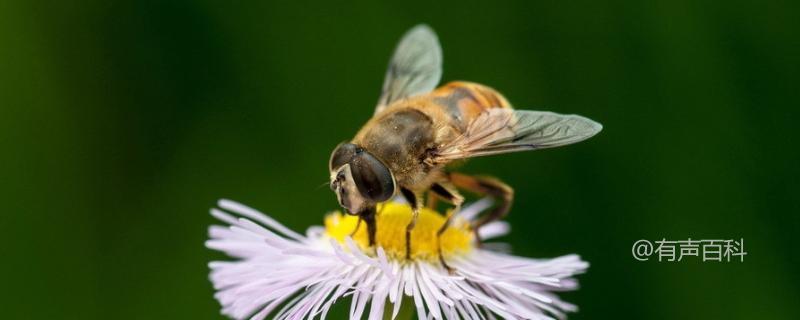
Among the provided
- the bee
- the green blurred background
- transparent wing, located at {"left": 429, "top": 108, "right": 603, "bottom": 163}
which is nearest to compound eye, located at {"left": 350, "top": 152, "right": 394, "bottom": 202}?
the bee

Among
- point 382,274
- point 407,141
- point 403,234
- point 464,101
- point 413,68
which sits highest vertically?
point 413,68

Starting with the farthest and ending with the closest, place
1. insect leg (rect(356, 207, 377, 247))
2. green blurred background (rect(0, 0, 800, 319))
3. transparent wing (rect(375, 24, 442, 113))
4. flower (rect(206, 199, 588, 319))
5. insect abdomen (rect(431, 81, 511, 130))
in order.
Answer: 1. green blurred background (rect(0, 0, 800, 319))
2. transparent wing (rect(375, 24, 442, 113))
3. insect abdomen (rect(431, 81, 511, 130))
4. insect leg (rect(356, 207, 377, 247))
5. flower (rect(206, 199, 588, 319))

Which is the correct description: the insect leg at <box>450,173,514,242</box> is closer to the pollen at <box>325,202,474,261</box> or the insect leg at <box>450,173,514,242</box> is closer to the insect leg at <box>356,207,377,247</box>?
the pollen at <box>325,202,474,261</box>

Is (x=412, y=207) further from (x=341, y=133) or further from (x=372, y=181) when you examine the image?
(x=341, y=133)

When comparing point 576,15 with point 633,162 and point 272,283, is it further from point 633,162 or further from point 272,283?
point 272,283

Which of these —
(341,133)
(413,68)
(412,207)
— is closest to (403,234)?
(412,207)
